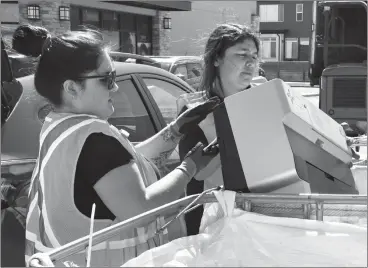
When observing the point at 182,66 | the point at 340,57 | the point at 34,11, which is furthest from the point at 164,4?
the point at 182,66

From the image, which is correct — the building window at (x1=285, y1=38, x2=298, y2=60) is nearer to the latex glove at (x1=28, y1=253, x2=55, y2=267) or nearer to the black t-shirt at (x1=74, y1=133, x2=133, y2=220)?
the black t-shirt at (x1=74, y1=133, x2=133, y2=220)

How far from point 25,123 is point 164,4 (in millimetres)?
18185

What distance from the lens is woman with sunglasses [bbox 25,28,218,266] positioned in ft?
5.71

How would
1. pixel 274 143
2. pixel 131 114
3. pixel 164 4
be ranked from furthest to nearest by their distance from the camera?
pixel 164 4 < pixel 131 114 < pixel 274 143

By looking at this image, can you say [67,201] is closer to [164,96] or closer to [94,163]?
[94,163]

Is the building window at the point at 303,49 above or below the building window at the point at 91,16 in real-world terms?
below

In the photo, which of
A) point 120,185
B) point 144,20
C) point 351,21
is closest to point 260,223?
point 120,185

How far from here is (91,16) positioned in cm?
1822

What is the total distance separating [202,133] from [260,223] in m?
1.06

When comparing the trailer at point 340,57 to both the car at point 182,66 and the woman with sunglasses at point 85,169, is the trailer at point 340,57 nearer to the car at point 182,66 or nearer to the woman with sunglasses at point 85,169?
the car at point 182,66

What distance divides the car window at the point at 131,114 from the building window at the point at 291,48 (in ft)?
135

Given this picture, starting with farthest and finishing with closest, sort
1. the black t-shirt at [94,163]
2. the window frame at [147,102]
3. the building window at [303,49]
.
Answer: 1. the building window at [303,49]
2. the window frame at [147,102]
3. the black t-shirt at [94,163]

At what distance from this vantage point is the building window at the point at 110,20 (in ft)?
62.5

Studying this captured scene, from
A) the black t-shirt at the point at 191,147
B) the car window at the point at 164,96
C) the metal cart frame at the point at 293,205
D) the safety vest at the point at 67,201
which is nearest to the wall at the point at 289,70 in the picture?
the car window at the point at 164,96
